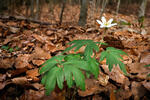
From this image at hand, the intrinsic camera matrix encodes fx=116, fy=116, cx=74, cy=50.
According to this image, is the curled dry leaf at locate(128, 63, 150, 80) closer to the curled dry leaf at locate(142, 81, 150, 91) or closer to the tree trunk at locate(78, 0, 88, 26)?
the curled dry leaf at locate(142, 81, 150, 91)

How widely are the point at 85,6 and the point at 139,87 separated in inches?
157

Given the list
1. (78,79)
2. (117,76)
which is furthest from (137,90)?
(78,79)

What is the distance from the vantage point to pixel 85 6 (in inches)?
180

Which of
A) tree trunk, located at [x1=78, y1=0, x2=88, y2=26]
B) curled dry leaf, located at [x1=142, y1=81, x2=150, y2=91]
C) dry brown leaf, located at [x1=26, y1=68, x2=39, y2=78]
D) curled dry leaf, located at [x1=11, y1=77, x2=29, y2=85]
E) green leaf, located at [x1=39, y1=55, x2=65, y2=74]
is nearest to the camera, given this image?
green leaf, located at [x1=39, y1=55, x2=65, y2=74]

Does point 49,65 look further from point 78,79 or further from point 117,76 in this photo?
point 117,76

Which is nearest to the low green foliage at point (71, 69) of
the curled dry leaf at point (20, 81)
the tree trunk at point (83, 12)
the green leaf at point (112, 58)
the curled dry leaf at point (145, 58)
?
the green leaf at point (112, 58)

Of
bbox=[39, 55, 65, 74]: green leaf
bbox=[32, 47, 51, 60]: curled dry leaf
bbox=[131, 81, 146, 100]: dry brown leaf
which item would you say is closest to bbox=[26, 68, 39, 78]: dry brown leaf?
bbox=[32, 47, 51, 60]: curled dry leaf

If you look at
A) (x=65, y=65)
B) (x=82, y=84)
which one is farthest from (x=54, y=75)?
(x=82, y=84)

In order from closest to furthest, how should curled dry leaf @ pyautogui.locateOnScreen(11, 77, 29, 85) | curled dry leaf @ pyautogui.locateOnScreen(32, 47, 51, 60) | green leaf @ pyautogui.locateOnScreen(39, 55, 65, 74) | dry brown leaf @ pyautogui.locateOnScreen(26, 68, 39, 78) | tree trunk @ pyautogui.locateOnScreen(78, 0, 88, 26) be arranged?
green leaf @ pyautogui.locateOnScreen(39, 55, 65, 74), curled dry leaf @ pyautogui.locateOnScreen(11, 77, 29, 85), dry brown leaf @ pyautogui.locateOnScreen(26, 68, 39, 78), curled dry leaf @ pyautogui.locateOnScreen(32, 47, 51, 60), tree trunk @ pyautogui.locateOnScreen(78, 0, 88, 26)

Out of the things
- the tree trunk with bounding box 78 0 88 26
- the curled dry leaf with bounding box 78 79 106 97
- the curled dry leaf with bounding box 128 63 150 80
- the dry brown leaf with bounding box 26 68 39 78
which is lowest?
the curled dry leaf with bounding box 78 79 106 97

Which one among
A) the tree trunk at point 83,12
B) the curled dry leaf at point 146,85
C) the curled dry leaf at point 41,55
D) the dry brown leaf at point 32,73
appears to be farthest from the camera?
the tree trunk at point 83,12

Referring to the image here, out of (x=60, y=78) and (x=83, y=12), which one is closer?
(x=60, y=78)

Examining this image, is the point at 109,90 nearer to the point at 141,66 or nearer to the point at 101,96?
the point at 101,96

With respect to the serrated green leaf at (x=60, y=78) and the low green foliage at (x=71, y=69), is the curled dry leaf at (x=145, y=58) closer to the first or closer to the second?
the low green foliage at (x=71, y=69)
